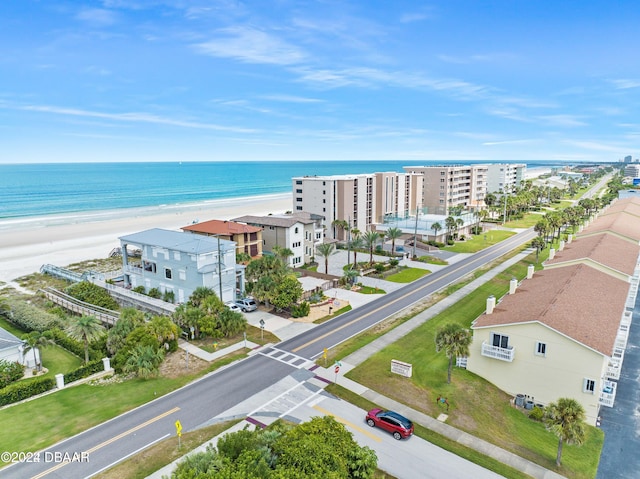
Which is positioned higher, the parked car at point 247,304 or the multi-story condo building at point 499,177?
the multi-story condo building at point 499,177

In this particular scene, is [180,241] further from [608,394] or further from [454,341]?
[608,394]

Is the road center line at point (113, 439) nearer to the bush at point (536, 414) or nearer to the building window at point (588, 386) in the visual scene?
the bush at point (536, 414)


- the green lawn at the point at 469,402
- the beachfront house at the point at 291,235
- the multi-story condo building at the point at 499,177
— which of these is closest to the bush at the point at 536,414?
the green lawn at the point at 469,402

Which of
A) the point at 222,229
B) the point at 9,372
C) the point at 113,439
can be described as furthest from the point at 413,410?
the point at 222,229

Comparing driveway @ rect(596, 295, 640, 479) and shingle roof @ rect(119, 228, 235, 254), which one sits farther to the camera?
shingle roof @ rect(119, 228, 235, 254)

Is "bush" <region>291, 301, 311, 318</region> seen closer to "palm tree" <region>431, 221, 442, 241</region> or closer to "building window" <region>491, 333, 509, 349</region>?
"building window" <region>491, 333, 509, 349</region>

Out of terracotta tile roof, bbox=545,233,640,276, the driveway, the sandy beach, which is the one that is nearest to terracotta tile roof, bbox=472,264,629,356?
terracotta tile roof, bbox=545,233,640,276

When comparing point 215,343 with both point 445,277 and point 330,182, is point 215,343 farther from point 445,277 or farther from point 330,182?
point 330,182
